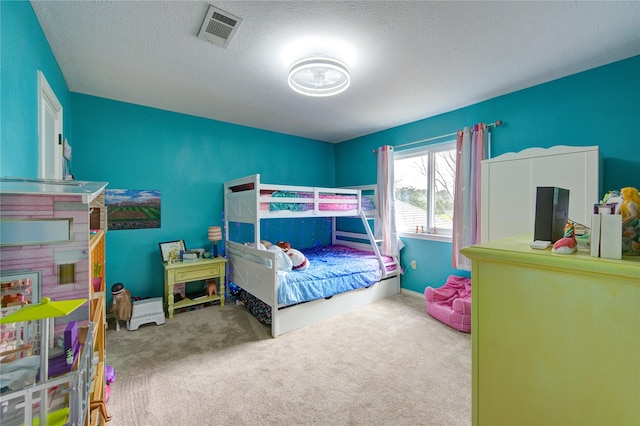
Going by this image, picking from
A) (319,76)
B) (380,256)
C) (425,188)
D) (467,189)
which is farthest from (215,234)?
(467,189)

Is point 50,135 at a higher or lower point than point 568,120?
lower

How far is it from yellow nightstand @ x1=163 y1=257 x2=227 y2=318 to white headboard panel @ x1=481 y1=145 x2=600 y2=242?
300 cm

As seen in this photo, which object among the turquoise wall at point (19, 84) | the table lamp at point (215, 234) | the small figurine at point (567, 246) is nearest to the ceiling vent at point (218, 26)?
the turquoise wall at point (19, 84)

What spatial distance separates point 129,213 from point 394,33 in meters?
3.23

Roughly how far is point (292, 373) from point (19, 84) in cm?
244

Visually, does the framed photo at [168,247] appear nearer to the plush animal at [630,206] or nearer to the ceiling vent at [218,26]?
the ceiling vent at [218,26]


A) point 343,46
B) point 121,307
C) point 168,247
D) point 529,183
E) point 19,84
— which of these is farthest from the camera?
point 168,247

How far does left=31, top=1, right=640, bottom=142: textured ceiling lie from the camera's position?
5.40ft

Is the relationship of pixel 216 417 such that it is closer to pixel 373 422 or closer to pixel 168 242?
pixel 373 422

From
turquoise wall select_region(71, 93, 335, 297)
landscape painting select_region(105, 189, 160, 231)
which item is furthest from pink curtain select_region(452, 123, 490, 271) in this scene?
landscape painting select_region(105, 189, 160, 231)

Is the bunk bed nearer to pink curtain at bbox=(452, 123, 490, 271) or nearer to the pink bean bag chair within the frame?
the pink bean bag chair

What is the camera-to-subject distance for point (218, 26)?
177 cm

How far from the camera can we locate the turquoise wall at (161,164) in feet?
9.68

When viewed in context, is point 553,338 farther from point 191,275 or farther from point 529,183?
point 191,275
